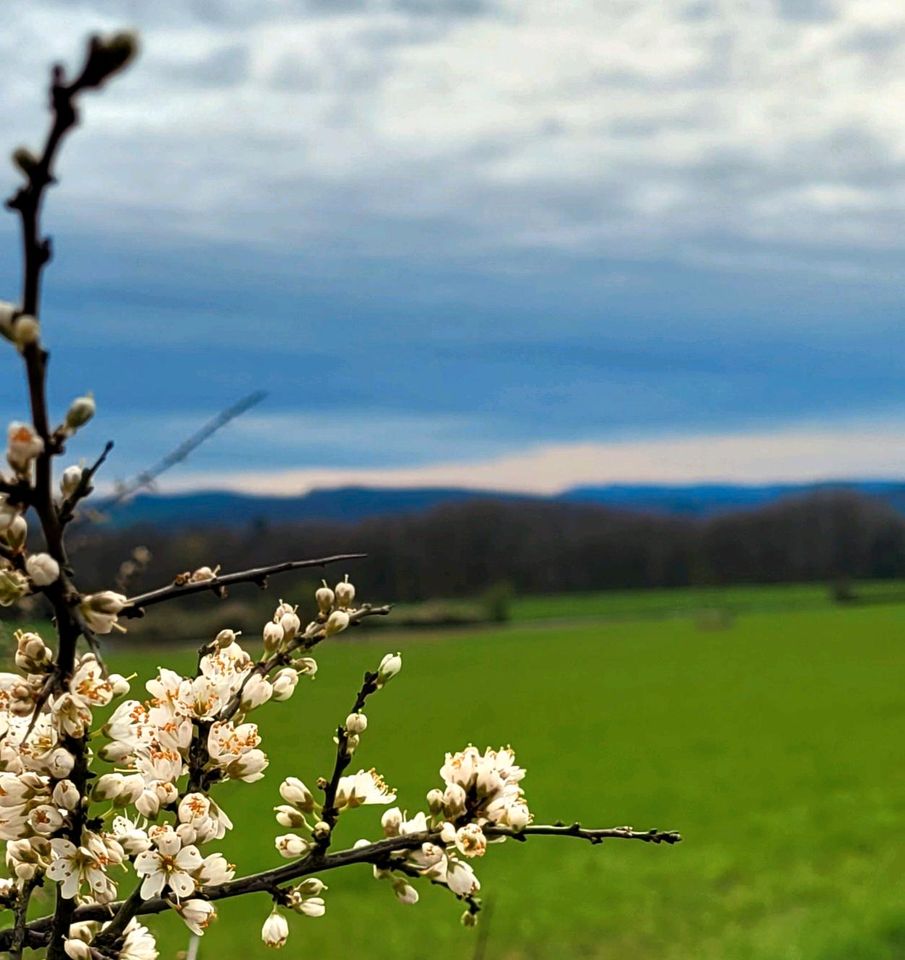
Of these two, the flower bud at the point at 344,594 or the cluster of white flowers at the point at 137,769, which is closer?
the cluster of white flowers at the point at 137,769

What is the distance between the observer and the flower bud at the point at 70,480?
1066mm

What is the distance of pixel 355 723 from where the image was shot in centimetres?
148

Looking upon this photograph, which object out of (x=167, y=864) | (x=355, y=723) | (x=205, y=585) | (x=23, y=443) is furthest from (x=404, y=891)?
(x=23, y=443)

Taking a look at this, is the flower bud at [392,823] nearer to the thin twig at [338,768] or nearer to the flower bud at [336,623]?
the thin twig at [338,768]

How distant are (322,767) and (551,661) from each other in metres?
26.2

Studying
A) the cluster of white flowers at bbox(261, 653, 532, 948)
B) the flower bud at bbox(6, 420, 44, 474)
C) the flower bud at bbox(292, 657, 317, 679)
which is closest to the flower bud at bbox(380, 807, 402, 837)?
the cluster of white flowers at bbox(261, 653, 532, 948)

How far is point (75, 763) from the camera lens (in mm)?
1181

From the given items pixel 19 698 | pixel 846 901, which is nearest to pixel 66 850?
pixel 19 698

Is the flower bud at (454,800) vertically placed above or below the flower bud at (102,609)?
below

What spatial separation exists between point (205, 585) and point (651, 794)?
26482 millimetres

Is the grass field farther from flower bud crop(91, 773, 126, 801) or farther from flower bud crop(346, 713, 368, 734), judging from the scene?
flower bud crop(91, 773, 126, 801)

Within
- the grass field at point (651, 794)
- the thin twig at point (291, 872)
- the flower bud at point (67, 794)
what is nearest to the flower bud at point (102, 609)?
the flower bud at point (67, 794)

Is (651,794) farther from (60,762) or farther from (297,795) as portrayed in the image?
(60,762)

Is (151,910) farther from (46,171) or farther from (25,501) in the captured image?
(46,171)
